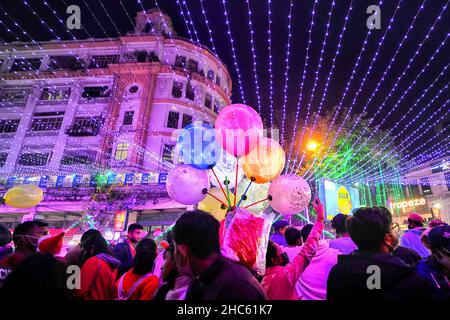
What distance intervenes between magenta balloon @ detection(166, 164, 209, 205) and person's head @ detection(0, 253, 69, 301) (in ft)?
8.34

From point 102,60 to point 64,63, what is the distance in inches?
134

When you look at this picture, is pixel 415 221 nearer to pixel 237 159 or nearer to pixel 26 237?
pixel 237 159

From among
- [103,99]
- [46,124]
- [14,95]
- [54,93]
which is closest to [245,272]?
[103,99]

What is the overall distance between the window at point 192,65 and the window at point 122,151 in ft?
26.3

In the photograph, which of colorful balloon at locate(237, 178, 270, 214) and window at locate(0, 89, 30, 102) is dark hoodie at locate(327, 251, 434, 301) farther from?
window at locate(0, 89, 30, 102)

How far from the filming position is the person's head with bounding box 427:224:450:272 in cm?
206

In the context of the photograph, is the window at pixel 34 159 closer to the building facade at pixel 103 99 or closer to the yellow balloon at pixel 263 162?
the building facade at pixel 103 99

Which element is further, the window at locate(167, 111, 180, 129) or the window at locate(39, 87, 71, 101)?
the window at locate(39, 87, 71, 101)

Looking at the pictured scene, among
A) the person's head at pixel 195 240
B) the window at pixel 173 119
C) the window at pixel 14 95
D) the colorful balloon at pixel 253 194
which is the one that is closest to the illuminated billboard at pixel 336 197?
the colorful balloon at pixel 253 194

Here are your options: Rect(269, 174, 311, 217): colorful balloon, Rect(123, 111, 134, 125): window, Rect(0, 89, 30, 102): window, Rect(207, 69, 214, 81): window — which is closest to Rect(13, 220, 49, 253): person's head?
Rect(269, 174, 311, 217): colorful balloon

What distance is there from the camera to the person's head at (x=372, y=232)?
1783mm
